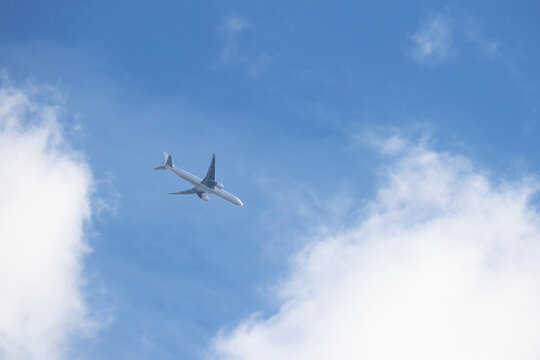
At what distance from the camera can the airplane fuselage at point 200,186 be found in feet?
541

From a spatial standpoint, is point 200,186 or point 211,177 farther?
point 200,186

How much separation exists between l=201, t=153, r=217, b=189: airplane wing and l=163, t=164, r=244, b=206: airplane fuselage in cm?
129

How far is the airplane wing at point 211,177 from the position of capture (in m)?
163

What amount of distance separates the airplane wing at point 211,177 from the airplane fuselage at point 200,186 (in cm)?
129

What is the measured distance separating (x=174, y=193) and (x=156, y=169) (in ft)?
58.0

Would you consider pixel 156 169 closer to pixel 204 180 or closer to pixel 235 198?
pixel 204 180

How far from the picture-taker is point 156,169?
165250 millimetres

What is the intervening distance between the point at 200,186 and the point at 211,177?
17.1 ft

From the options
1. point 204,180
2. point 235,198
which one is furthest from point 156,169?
point 235,198

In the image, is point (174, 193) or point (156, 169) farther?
point (174, 193)

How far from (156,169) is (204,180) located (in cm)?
1375

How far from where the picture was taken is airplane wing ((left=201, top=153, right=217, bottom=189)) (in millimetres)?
162750

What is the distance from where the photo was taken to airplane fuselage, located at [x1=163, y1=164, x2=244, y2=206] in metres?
165

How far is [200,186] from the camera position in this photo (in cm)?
16788
